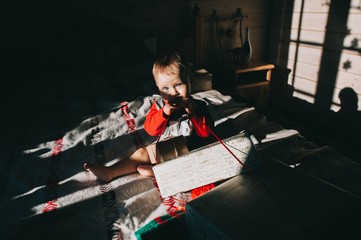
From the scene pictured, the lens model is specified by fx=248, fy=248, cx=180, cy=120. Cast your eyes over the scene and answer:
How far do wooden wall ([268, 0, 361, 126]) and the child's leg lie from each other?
2.06 m

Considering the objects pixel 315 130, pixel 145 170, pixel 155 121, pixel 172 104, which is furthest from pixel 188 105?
pixel 315 130

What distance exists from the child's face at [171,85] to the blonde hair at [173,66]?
0.01 meters

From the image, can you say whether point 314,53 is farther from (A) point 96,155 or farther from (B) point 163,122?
(A) point 96,155

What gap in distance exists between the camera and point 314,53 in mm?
2553

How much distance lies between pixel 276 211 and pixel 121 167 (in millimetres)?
729

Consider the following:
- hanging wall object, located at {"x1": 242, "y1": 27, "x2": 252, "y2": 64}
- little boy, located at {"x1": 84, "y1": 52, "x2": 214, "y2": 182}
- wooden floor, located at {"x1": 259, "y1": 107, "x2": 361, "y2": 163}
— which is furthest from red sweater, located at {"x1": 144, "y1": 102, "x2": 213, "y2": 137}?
hanging wall object, located at {"x1": 242, "y1": 27, "x2": 252, "y2": 64}

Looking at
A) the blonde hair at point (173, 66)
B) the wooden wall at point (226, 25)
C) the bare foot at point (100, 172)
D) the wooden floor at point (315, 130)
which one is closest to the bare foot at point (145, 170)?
the bare foot at point (100, 172)

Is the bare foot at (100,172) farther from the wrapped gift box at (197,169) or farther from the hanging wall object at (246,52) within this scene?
the hanging wall object at (246,52)

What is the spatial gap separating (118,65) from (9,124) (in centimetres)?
104

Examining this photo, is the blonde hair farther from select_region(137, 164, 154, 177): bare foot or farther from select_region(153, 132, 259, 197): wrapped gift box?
select_region(137, 164, 154, 177): bare foot

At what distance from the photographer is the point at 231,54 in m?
3.02

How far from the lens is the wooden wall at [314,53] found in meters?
2.19

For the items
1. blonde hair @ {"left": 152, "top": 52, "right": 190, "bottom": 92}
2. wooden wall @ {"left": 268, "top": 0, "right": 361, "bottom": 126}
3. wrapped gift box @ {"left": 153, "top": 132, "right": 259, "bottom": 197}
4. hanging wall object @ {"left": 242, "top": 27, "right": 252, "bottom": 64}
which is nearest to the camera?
wrapped gift box @ {"left": 153, "top": 132, "right": 259, "bottom": 197}

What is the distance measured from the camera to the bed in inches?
34.9
